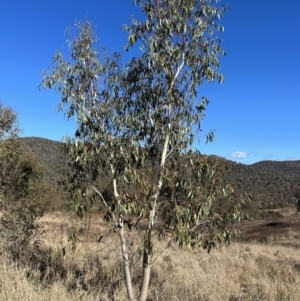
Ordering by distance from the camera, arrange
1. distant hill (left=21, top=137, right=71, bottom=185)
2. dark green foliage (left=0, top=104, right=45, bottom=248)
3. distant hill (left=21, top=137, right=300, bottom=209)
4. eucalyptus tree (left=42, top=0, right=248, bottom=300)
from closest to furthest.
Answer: eucalyptus tree (left=42, top=0, right=248, bottom=300) → dark green foliage (left=0, top=104, right=45, bottom=248) → distant hill (left=21, top=137, right=71, bottom=185) → distant hill (left=21, top=137, right=300, bottom=209)

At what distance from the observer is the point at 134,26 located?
280 inches

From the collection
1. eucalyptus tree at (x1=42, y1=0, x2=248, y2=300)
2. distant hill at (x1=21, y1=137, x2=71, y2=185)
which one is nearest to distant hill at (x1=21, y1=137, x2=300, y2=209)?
distant hill at (x1=21, y1=137, x2=71, y2=185)

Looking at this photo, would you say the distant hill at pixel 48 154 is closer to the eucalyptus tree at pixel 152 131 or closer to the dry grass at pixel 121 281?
the dry grass at pixel 121 281

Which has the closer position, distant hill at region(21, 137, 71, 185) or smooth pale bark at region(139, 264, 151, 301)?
smooth pale bark at region(139, 264, 151, 301)

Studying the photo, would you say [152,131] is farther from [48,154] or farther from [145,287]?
[48,154]

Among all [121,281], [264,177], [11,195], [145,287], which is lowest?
[121,281]

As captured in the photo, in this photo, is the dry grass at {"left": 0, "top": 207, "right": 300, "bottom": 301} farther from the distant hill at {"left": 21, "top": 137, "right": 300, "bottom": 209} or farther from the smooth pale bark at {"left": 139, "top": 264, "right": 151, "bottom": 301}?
the distant hill at {"left": 21, "top": 137, "right": 300, "bottom": 209}

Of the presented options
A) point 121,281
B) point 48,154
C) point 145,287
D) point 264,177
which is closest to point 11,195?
point 121,281

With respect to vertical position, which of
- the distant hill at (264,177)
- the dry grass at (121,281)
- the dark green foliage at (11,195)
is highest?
the distant hill at (264,177)

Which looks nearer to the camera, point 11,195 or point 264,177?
point 11,195

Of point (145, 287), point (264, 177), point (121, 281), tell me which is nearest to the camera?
point (145, 287)

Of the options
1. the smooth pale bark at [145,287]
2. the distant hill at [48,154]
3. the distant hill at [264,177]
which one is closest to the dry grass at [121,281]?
the smooth pale bark at [145,287]

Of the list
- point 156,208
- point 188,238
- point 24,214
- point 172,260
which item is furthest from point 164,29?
point 172,260

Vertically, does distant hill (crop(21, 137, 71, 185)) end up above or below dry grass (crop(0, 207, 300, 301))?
above
